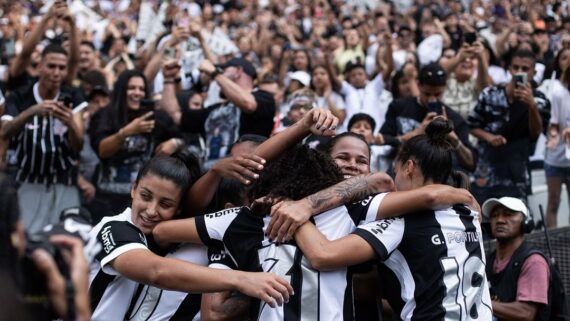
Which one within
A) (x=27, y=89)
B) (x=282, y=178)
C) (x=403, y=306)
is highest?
(x=27, y=89)

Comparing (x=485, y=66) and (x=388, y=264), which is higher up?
(x=485, y=66)

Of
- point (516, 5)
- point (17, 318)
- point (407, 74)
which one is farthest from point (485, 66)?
point (516, 5)

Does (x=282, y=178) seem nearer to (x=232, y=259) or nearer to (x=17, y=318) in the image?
(x=232, y=259)

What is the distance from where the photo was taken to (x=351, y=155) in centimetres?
488

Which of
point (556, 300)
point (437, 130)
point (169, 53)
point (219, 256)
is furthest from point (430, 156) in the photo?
point (169, 53)

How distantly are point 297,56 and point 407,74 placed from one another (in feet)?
7.65

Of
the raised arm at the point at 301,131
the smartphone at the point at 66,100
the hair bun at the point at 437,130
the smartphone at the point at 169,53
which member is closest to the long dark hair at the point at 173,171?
the raised arm at the point at 301,131

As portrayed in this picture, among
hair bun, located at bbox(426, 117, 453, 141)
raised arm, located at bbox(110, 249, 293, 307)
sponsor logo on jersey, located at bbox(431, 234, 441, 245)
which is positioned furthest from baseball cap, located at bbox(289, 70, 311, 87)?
raised arm, located at bbox(110, 249, 293, 307)

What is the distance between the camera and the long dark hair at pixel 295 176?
4.00 metres

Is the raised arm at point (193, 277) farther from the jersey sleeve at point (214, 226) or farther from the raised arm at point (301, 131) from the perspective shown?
the raised arm at point (301, 131)

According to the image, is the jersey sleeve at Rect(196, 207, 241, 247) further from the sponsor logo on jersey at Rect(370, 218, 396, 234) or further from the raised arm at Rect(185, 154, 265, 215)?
the sponsor logo on jersey at Rect(370, 218, 396, 234)

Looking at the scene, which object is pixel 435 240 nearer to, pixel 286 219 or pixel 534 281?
pixel 286 219

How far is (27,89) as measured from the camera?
27.3 feet

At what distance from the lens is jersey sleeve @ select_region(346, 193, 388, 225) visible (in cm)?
398
